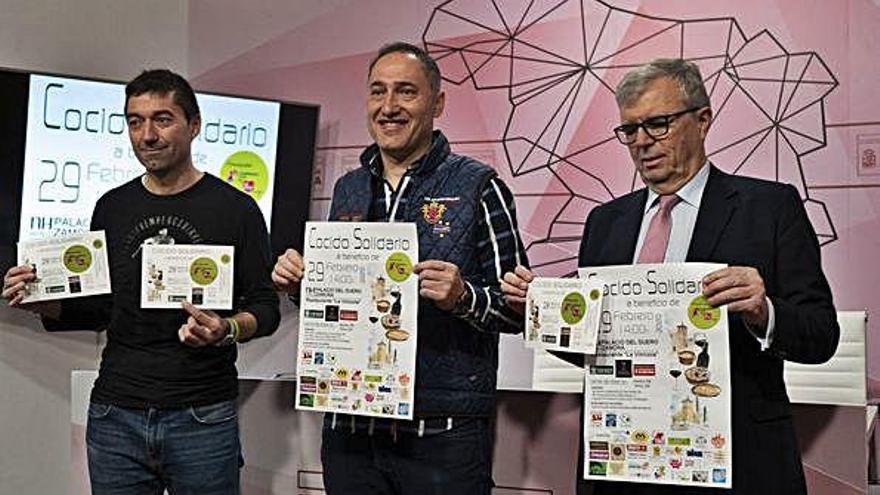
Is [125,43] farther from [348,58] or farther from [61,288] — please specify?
[61,288]

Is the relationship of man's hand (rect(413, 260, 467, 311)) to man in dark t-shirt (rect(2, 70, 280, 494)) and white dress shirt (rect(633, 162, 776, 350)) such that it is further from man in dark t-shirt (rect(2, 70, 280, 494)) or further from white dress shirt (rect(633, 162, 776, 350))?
man in dark t-shirt (rect(2, 70, 280, 494))

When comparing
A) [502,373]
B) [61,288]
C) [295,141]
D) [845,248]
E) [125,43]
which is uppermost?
[125,43]

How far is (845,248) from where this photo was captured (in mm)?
4035

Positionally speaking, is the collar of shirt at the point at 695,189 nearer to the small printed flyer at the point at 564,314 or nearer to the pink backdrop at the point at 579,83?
the small printed flyer at the point at 564,314

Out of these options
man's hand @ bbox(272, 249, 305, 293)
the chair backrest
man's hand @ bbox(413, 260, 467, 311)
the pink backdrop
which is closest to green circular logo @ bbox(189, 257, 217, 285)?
man's hand @ bbox(272, 249, 305, 293)

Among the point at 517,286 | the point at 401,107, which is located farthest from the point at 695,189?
Answer: the point at 401,107

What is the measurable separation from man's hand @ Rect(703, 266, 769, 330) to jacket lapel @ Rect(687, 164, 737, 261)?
0.33 feet

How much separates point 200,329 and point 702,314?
107 centimetres

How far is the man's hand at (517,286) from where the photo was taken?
83.2 inches

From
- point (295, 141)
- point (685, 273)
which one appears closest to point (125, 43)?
point (295, 141)

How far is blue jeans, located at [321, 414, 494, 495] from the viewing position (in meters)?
2.20

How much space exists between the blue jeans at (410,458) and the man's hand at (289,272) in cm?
29

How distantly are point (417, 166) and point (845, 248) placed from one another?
90.9 inches

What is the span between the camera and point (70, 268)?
2508mm
